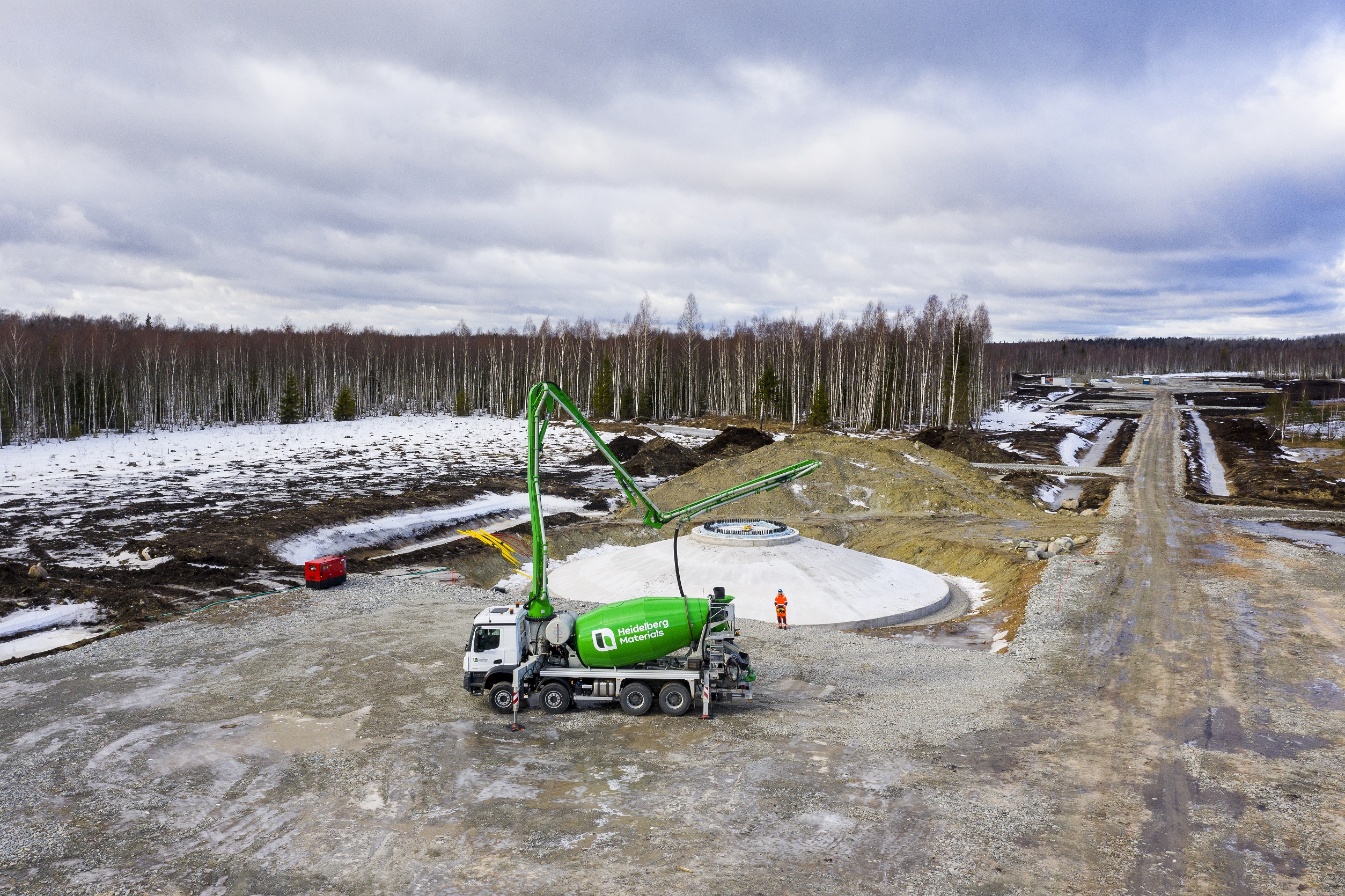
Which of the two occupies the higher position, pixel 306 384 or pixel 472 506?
pixel 306 384

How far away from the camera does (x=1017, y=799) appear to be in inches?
512

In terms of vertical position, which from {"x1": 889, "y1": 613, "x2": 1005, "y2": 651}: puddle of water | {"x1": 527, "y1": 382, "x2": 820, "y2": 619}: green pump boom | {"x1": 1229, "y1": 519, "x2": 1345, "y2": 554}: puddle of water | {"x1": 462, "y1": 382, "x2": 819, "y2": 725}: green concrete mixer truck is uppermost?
{"x1": 527, "y1": 382, "x2": 820, "y2": 619}: green pump boom

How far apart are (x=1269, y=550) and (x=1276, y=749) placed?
2313 centimetres

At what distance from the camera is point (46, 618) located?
25234 millimetres

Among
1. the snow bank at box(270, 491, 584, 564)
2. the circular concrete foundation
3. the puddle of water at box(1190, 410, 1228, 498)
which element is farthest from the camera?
the puddle of water at box(1190, 410, 1228, 498)

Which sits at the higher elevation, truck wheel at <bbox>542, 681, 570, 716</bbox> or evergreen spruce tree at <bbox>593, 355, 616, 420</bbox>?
evergreen spruce tree at <bbox>593, 355, 616, 420</bbox>

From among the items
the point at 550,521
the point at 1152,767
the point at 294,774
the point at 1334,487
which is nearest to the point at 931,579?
the point at 1152,767

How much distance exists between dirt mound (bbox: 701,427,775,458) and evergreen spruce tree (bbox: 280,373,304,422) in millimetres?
52860

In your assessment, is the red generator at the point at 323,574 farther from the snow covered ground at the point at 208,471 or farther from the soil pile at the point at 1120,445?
the soil pile at the point at 1120,445

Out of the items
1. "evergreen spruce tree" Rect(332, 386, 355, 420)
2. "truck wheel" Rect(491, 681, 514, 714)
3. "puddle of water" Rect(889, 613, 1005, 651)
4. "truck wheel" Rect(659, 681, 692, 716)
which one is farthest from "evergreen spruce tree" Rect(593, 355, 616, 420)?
"truck wheel" Rect(659, 681, 692, 716)

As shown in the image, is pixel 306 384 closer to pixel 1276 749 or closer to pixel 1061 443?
pixel 1061 443

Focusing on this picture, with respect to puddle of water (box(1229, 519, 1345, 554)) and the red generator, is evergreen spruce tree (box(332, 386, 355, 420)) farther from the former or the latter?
puddle of water (box(1229, 519, 1345, 554))

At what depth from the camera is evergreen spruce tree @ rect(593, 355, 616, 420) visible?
104000 millimetres

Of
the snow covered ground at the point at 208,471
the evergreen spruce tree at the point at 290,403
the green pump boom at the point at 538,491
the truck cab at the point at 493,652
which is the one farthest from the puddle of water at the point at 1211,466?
the evergreen spruce tree at the point at 290,403
